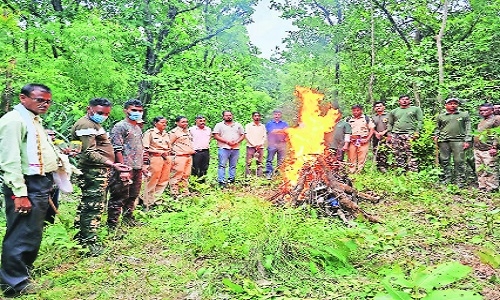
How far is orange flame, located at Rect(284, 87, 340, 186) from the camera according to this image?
7855mm

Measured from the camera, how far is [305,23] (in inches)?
825

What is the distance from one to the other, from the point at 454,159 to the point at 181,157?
6248 millimetres

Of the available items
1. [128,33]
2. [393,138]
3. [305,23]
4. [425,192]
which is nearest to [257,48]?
[305,23]

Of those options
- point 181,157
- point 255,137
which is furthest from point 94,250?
point 255,137

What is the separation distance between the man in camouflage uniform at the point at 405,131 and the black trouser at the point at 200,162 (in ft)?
15.5

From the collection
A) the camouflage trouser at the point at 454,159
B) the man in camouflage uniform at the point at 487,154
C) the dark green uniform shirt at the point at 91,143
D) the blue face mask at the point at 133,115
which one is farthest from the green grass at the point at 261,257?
the camouflage trouser at the point at 454,159

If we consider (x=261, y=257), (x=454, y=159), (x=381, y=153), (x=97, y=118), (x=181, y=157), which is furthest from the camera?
(x=381, y=153)

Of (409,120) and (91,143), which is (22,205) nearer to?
(91,143)

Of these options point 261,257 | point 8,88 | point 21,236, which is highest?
point 8,88

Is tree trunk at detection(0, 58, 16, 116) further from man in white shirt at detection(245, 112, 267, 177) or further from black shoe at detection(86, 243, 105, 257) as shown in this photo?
man in white shirt at detection(245, 112, 267, 177)

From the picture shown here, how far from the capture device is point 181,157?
9.44 m

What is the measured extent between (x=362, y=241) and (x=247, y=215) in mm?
1461

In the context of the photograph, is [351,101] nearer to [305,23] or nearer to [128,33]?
[305,23]

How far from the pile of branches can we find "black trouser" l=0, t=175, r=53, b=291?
156 inches
